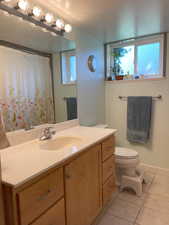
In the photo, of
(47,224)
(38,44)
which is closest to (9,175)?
(47,224)

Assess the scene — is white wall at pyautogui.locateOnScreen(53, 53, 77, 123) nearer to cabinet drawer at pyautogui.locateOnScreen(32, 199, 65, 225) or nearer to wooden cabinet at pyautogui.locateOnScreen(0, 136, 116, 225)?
wooden cabinet at pyautogui.locateOnScreen(0, 136, 116, 225)

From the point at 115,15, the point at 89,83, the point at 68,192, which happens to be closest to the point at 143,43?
the point at 115,15

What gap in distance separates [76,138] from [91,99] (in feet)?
3.25

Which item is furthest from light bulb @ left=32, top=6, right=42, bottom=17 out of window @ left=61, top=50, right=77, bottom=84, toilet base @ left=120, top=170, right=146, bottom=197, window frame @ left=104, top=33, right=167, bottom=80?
toilet base @ left=120, top=170, right=146, bottom=197

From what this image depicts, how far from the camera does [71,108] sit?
6.88 ft

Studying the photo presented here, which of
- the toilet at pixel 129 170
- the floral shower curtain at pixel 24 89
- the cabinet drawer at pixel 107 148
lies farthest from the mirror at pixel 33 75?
the toilet at pixel 129 170

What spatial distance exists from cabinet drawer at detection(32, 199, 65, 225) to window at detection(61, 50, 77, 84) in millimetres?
1347

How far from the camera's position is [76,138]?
5.43 feet

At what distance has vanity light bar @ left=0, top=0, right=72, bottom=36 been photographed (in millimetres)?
1366

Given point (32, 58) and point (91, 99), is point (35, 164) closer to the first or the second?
point (32, 58)

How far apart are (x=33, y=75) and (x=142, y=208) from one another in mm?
1844

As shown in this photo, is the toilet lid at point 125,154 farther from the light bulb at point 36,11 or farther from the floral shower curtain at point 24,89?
the light bulb at point 36,11

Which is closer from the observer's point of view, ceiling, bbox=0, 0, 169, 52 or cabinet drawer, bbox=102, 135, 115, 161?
ceiling, bbox=0, 0, 169, 52

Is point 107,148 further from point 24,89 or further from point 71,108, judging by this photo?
point 24,89
